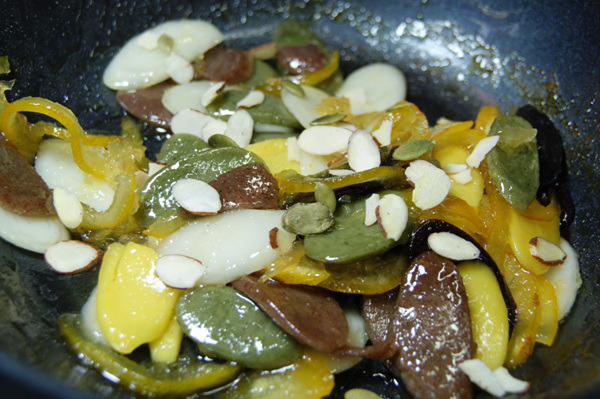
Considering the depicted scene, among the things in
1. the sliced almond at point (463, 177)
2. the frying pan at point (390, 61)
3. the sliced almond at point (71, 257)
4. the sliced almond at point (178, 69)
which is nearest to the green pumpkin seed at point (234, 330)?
the frying pan at point (390, 61)

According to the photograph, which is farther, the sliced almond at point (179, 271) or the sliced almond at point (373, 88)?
the sliced almond at point (373, 88)

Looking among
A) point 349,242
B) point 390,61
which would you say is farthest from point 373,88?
point 349,242

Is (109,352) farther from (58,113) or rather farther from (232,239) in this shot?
(58,113)

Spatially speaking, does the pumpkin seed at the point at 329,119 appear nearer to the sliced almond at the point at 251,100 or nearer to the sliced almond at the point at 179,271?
the sliced almond at the point at 251,100

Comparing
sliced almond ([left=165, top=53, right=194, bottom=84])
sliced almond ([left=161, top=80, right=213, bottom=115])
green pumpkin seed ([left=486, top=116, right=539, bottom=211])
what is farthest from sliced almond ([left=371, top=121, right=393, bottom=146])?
sliced almond ([left=165, top=53, right=194, bottom=84])

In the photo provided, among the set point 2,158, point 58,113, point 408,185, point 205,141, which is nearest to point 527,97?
point 408,185

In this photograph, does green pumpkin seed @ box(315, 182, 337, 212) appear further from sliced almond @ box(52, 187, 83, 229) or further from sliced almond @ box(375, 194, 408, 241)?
Answer: sliced almond @ box(52, 187, 83, 229)
